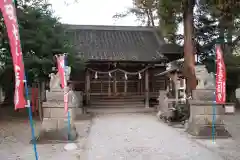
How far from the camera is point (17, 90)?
5.00m

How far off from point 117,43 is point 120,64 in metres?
2.78

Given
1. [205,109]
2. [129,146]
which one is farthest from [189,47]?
[129,146]

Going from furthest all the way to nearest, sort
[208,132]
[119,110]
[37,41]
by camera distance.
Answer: [119,110] → [37,41] → [208,132]

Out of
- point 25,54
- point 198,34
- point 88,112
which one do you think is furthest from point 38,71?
point 198,34

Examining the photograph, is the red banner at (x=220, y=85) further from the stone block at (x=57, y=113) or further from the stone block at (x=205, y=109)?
the stone block at (x=57, y=113)

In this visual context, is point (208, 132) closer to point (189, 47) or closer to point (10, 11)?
point (189, 47)

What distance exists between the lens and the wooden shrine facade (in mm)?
17391

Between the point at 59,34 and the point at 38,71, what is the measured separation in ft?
7.06

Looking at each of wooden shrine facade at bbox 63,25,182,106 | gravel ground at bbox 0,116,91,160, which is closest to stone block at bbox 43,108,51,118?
gravel ground at bbox 0,116,91,160

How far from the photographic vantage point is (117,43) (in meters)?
20.3

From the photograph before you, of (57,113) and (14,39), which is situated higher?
(14,39)

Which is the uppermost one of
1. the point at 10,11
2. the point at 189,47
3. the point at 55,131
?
the point at 189,47

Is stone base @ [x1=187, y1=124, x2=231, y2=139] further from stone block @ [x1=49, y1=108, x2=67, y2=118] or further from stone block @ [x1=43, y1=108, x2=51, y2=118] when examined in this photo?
stone block @ [x1=43, y1=108, x2=51, y2=118]

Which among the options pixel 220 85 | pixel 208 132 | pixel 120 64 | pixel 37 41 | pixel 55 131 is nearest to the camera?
pixel 220 85
